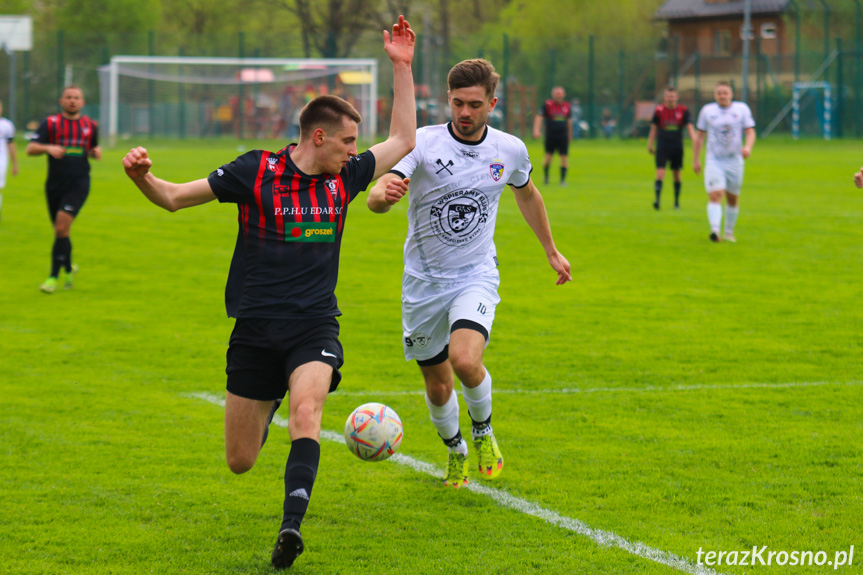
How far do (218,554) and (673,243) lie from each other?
1184cm

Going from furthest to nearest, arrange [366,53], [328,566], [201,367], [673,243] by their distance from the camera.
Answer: [366,53] → [673,243] → [201,367] → [328,566]

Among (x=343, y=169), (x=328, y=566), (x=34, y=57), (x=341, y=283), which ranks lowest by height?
(x=328, y=566)

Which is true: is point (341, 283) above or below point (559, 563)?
above

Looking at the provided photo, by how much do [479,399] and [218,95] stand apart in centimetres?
3369

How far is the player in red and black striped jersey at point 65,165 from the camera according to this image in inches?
456

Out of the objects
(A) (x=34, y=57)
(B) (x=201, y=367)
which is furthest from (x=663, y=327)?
(A) (x=34, y=57)

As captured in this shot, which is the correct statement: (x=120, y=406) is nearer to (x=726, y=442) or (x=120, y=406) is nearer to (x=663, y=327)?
(x=726, y=442)

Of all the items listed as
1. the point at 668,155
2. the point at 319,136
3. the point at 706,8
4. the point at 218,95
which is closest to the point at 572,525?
the point at 319,136

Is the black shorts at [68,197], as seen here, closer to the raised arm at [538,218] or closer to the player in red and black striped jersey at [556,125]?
the raised arm at [538,218]

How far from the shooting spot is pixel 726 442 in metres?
6.13

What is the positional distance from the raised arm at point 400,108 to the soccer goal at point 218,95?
30901 mm

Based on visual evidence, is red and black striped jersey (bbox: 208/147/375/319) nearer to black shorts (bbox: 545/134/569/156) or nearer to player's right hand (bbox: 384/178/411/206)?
player's right hand (bbox: 384/178/411/206)

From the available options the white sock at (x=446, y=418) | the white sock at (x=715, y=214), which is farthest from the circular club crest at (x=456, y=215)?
the white sock at (x=715, y=214)

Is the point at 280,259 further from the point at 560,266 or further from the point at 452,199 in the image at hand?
the point at 560,266
